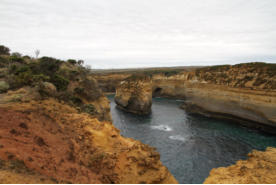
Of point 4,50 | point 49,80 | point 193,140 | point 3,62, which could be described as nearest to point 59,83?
point 49,80

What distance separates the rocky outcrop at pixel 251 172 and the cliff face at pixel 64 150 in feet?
13.3

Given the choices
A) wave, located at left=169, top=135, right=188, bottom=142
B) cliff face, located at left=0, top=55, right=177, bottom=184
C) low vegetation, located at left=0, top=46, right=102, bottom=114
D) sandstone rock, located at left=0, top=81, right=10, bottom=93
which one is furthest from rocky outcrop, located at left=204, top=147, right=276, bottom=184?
sandstone rock, located at left=0, top=81, right=10, bottom=93

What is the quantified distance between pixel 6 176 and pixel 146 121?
26910mm

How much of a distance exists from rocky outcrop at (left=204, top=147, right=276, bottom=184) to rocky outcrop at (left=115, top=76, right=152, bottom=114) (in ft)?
83.2

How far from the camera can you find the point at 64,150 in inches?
291

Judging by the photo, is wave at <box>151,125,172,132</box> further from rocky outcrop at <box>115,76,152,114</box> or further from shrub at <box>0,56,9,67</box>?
shrub at <box>0,56,9,67</box>

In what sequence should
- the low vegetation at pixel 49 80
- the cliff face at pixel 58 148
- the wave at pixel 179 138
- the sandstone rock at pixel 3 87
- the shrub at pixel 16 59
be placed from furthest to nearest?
Result: 1. the wave at pixel 179 138
2. the shrub at pixel 16 59
3. the low vegetation at pixel 49 80
4. the sandstone rock at pixel 3 87
5. the cliff face at pixel 58 148

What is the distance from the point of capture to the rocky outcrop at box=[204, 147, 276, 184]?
9.59 metres

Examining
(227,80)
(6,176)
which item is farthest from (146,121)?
(6,176)

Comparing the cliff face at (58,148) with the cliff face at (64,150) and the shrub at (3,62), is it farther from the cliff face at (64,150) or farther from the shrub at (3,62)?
the shrub at (3,62)

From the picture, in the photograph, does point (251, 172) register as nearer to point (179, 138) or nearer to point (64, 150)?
point (64, 150)

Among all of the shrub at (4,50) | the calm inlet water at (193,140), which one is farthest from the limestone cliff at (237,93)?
the shrub at (4,50)

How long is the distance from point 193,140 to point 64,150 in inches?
731

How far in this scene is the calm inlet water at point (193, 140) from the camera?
1628 cm
